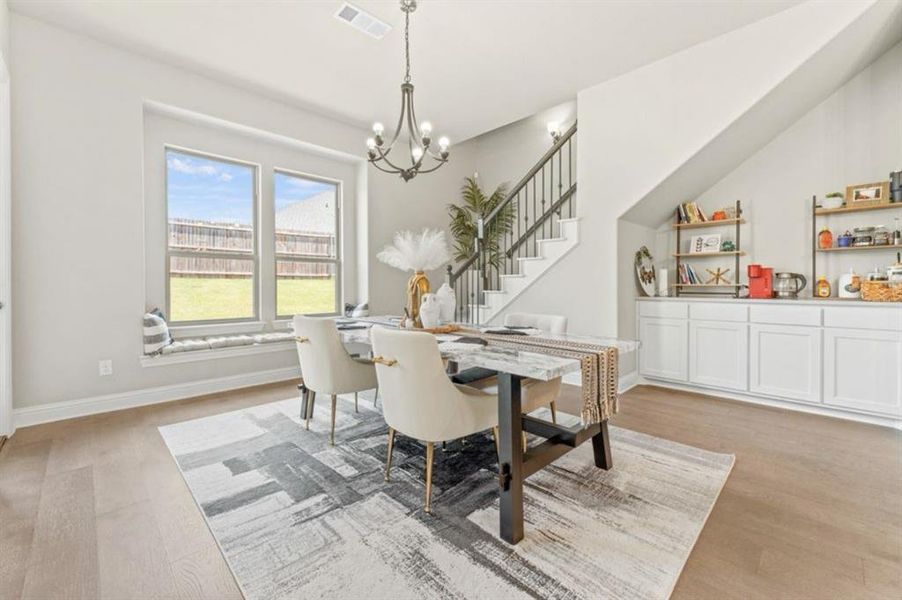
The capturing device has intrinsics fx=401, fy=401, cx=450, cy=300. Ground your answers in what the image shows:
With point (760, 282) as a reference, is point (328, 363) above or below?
below

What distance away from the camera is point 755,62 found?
3150 mm

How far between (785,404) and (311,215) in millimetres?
5328

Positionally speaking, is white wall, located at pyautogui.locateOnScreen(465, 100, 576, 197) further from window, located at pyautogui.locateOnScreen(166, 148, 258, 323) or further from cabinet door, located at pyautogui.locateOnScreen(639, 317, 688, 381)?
window, located at pyautogui.locateOnScreen(166, 148, 258, 323)

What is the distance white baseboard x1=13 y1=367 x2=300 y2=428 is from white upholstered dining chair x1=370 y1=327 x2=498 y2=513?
9.36 ft

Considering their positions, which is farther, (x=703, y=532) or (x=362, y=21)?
(x=362, y=21)

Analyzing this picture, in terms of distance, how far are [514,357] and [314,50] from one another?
3.30m

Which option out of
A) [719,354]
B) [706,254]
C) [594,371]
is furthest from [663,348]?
[594,371]

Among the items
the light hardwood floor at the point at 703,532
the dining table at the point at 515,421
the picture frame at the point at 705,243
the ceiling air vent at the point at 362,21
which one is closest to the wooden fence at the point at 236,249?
the light hardwood floor at the point at 703,532

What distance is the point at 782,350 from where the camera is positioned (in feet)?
11.3

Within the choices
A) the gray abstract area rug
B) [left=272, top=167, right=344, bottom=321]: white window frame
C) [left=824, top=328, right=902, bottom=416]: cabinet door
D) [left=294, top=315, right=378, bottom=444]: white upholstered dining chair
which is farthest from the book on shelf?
[left=272, top=167, right=344, bottom=321]: white window frame

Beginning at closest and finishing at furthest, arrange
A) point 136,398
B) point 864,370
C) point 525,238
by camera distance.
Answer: point 864,370
point 136,398
point 525,238

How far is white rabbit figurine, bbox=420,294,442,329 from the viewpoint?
8.48 feet

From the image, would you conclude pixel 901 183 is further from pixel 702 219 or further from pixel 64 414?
pixel 64 414

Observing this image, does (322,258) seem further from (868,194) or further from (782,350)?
(868,194)
